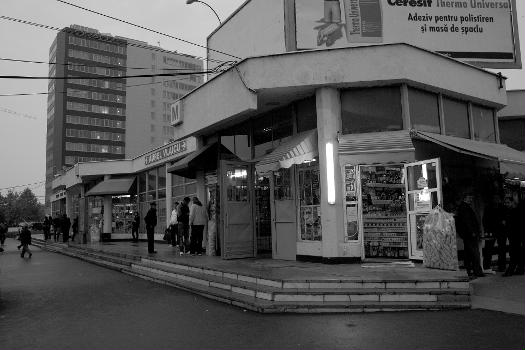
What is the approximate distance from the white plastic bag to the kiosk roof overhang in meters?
3.21

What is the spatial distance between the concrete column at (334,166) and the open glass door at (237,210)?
8.78 feet

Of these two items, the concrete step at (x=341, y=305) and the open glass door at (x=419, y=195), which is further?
the open glass door at (x=419, y=195)

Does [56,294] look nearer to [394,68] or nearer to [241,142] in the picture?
[241,142]

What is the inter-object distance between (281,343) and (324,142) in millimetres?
5506

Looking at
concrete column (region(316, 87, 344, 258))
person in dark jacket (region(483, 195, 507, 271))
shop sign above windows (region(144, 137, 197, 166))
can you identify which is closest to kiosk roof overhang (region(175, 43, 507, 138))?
concrete column (region(316, 87, 344, 258))

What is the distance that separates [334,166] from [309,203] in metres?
1.24

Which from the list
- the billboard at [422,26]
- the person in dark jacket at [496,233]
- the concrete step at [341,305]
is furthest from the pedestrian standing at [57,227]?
the person in dark jacket at [496,233]

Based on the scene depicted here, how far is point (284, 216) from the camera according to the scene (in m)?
11.1

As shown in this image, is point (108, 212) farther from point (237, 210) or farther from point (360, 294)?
point (360, 294)

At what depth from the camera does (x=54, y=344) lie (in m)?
5.23

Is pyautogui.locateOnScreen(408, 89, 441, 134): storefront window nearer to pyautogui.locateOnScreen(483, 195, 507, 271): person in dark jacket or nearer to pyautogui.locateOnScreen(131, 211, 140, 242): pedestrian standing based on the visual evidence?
pyautogui.locateOnScreen(483, 195, 507, 271): person in dark jacket

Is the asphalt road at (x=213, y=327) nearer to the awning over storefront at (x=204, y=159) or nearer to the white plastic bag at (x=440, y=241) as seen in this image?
the white plastic bag at (x=440, y=241)

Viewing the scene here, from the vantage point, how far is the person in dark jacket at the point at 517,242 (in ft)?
28.6

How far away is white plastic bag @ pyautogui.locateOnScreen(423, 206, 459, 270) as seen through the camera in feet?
26.7
